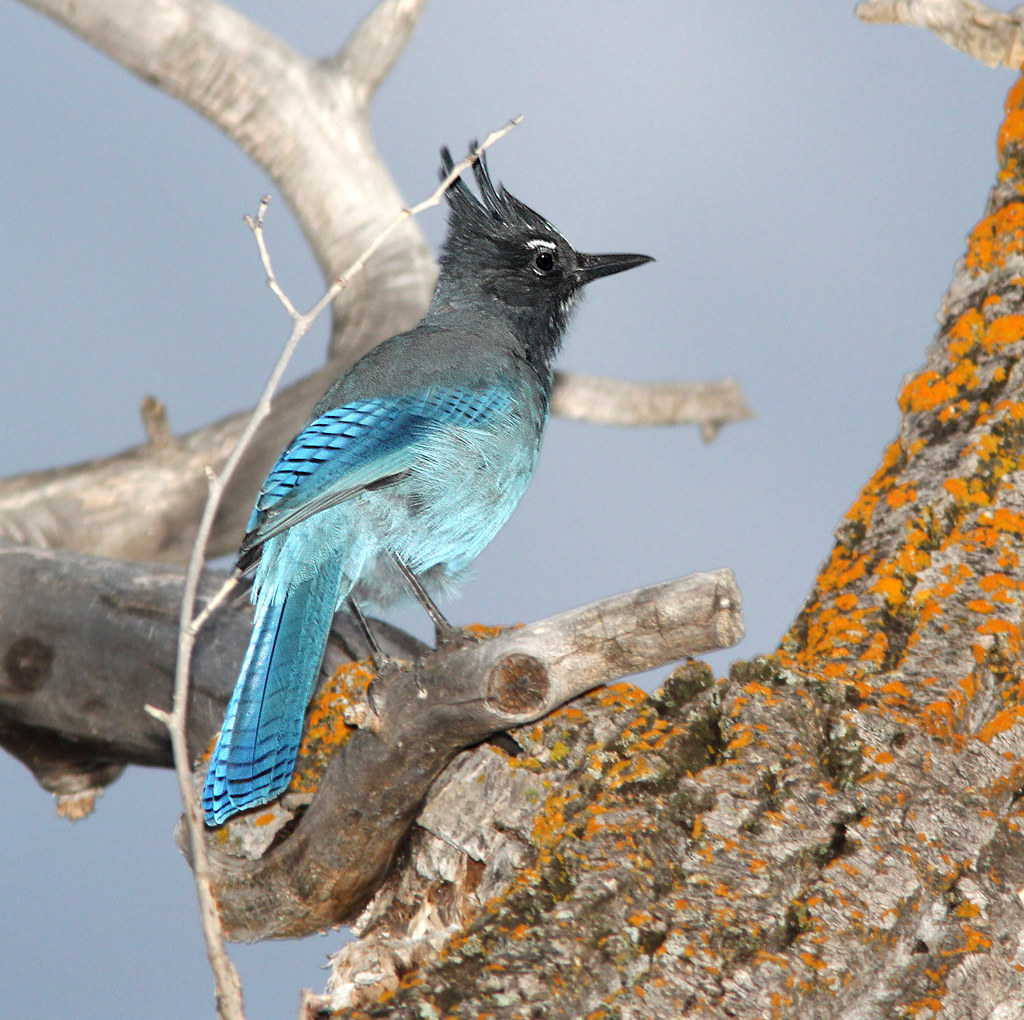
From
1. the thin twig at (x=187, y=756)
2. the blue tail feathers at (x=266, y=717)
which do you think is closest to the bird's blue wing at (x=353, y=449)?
the blue tail feathers at (x=266, y=717)

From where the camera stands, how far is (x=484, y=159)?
3619 mm

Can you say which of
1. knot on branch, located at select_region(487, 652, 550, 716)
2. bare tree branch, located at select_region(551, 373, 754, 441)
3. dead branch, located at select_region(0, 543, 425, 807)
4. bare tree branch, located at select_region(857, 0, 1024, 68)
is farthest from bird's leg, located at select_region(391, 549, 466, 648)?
bare tree branch, located at select_region(551, 373, 754, 441)

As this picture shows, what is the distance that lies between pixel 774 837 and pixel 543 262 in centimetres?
211

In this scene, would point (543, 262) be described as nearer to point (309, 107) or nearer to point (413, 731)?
point (413, 731)

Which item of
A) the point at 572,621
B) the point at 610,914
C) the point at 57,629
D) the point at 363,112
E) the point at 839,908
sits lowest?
the point at 57,629

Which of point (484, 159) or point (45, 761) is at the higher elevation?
point (484, 159)

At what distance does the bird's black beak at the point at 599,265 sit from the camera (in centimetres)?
369

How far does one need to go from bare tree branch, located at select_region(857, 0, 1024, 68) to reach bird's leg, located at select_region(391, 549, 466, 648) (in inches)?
138

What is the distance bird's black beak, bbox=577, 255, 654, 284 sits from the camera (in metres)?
3.69

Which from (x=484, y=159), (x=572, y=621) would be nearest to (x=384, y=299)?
(x=484, y=159)

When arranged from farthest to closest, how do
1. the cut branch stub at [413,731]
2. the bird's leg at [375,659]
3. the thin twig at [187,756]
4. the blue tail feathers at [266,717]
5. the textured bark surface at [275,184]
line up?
the textured bark surface at [275,184] → the blue tail feathers at [266,717] → the bird's leg at [375,659] → the cut branch stub at [413,731] → the thin twig at [187,756]

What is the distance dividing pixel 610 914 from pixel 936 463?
1.69 m

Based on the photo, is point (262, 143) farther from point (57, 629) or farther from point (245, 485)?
point (57, 629)

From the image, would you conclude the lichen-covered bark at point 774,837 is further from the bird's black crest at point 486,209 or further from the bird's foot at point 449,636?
the bird's black crest at point 486,209
